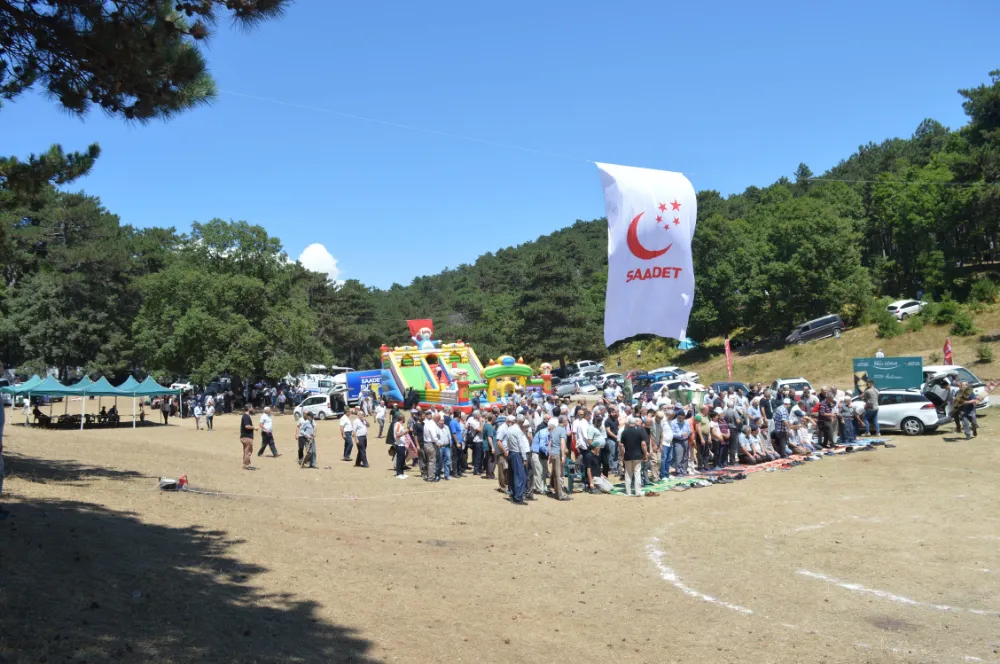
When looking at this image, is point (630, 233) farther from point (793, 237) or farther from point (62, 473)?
point (793, 237)

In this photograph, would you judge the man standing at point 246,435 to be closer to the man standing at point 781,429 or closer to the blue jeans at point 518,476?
the blue jeans at point 518,476

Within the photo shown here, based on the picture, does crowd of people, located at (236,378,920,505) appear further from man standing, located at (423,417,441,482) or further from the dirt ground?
the dirt ground

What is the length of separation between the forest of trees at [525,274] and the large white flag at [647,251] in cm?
3327

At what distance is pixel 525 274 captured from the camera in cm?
6072

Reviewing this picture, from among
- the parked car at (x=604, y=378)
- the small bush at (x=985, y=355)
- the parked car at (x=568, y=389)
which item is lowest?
the parked car at (x=568, y=389)

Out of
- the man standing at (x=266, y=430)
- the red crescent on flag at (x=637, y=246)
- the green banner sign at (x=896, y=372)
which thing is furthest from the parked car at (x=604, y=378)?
the red crescent on flag at (x=637, y=246)

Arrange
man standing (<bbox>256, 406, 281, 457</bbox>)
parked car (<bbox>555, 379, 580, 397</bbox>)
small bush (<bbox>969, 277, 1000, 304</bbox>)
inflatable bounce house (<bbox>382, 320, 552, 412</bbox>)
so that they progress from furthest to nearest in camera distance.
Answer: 1. parked car (<bbox>555, 379, 580, 397</bbox>)
2. small bush (<bbox>969, 277, 1000, 304</bbox>)
3. inflatable bounce house (<bbox>382, 320, 552, 412</bbox>)
4. man standing (<bbox>256, 406, 281, 457</bbox>)

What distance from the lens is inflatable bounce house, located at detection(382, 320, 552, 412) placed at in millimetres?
34156

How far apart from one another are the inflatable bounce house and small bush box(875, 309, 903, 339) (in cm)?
2128

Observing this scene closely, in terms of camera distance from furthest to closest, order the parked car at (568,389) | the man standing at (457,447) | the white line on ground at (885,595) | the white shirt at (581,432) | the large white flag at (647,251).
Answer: the parked car at (568,389) → the man standing at (457,447) → the white shirt at (581,432) → the large white flag at (647,251) → the white line on ground at (885,595)

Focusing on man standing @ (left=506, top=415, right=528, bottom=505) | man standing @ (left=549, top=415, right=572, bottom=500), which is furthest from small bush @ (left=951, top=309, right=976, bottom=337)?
man standing @ (left=506, top=415, right=528, bottom=505)

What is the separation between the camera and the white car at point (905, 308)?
4697cm

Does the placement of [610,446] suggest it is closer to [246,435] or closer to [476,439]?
[476,439]

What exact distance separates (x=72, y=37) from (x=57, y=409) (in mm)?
43070
